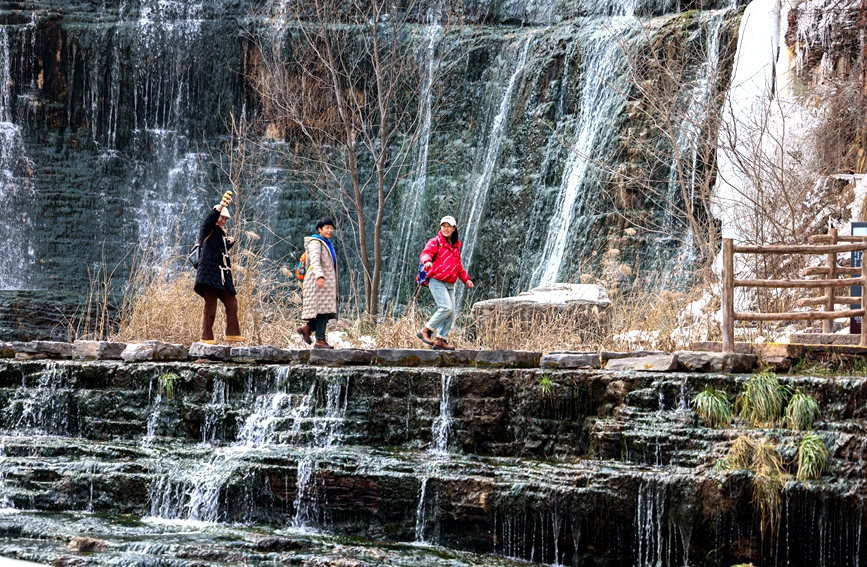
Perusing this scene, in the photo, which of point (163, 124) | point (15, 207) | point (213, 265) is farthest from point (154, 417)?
point (15, 207)

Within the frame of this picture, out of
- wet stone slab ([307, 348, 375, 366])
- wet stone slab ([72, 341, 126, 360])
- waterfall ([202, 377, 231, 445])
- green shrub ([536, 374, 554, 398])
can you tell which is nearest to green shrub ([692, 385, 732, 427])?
green shrub ([536, 374, 554, 398])

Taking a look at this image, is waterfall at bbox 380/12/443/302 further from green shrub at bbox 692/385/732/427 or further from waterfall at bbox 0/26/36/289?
green shrub at bbox 692/385/732/427

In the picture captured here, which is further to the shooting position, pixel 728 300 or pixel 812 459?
pixel 728 300

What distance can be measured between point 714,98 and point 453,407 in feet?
22.7

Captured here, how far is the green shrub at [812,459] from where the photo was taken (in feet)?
27.8

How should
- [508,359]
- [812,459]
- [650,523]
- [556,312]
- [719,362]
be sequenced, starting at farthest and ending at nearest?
1. [556,312]
2. [508,359]
3. [719,362]
4. [650,523]
5. [812,459]

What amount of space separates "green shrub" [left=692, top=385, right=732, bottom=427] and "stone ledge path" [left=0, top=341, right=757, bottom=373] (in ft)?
1.40

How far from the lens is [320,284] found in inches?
452

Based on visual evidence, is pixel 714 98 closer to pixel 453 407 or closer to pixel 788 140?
pixel 788 140

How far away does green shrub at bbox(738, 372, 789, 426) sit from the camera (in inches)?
357

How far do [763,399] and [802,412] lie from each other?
0.32 meters

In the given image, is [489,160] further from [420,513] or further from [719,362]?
[420,513]

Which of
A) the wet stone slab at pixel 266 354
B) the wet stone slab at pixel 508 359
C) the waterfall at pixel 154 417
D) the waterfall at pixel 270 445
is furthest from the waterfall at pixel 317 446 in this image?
the waterfall at pixel 154 417

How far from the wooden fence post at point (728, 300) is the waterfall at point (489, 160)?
37.2 feet
